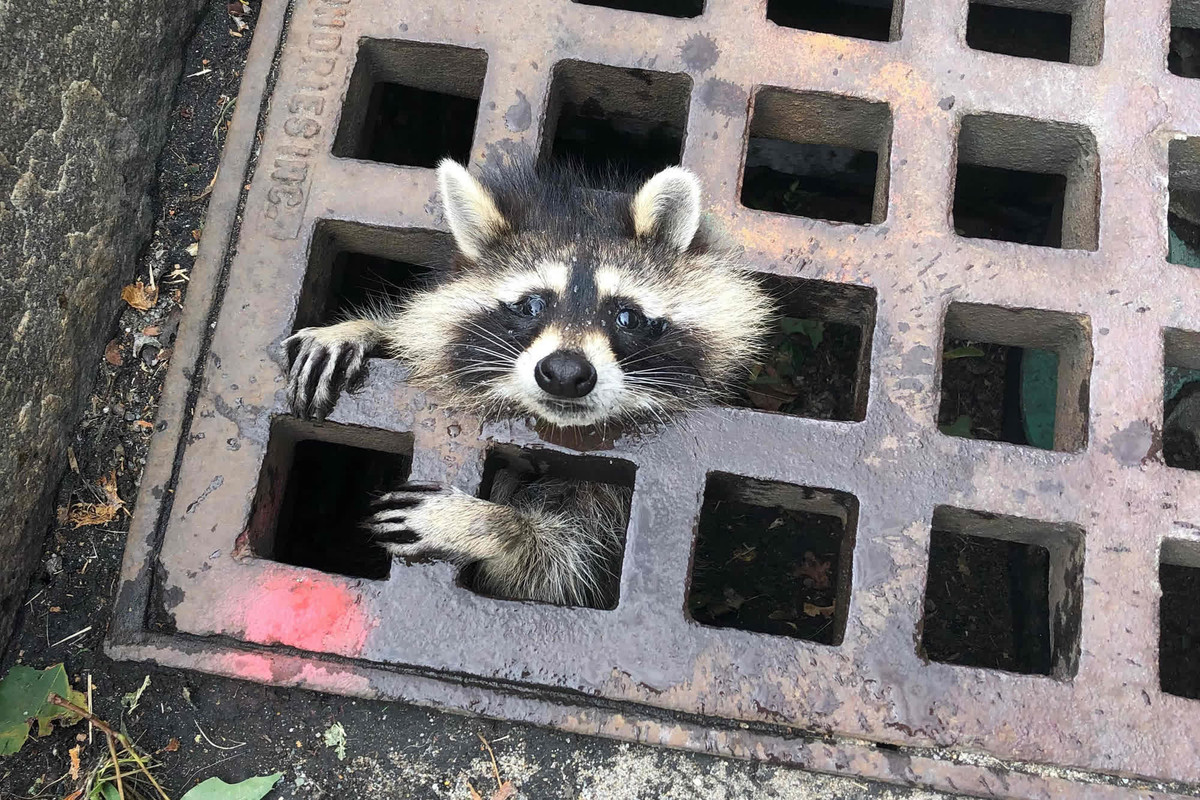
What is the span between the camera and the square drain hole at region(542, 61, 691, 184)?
76.4 inches

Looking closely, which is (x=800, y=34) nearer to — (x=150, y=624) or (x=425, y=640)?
(x=425, y=640)

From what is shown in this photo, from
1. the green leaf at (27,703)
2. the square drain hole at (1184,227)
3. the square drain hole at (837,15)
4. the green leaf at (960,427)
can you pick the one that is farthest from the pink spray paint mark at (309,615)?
the square drain hole at (1184,227)

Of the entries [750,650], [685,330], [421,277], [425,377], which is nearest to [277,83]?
[421,277]

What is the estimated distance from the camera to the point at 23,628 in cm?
169

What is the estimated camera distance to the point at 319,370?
179 centimetres

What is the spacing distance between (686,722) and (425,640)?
50cm

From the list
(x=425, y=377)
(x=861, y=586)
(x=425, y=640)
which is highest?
(x=425, y=377)

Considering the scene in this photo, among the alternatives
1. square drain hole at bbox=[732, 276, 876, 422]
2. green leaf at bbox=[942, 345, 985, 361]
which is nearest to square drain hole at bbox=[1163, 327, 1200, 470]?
green leaf at bbox=[942, 345, 985, 361]

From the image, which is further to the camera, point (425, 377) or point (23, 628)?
point (425, 377)

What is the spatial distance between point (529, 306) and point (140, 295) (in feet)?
2.76

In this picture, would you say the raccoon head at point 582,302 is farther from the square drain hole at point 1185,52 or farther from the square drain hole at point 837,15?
the square drain hole at point 1185,52

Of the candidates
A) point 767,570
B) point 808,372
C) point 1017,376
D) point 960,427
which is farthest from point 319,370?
point 1017,376

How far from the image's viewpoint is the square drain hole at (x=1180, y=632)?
2.20 metres

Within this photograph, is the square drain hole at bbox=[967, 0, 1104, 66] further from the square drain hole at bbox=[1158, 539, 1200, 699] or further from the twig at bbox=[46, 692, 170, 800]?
the twig at bbox=[46, 692, 170, 800]
